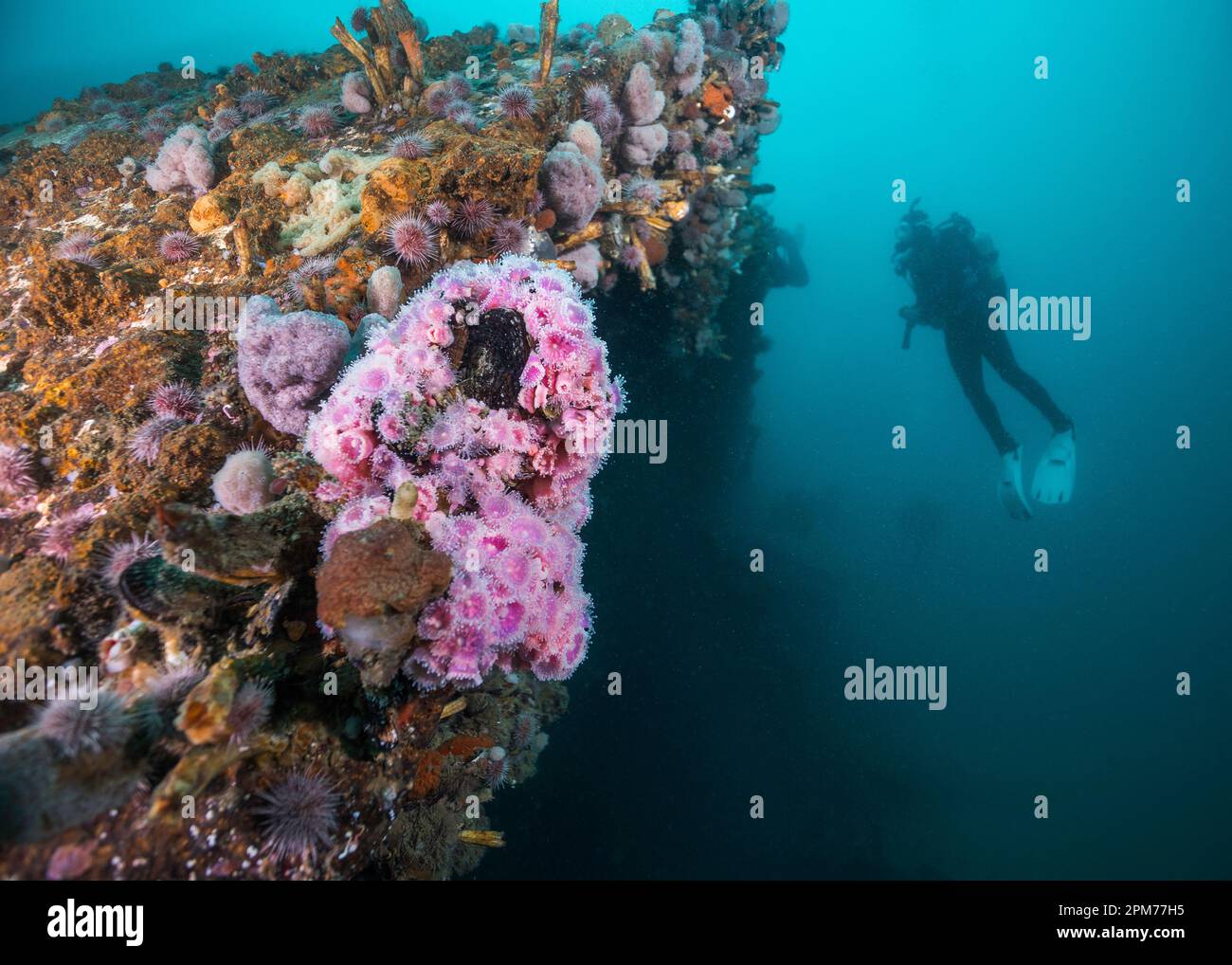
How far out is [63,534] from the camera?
10.8ft

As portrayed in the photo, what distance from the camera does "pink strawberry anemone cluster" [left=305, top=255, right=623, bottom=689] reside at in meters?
2.95

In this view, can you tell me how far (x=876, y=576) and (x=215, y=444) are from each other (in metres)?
27.3

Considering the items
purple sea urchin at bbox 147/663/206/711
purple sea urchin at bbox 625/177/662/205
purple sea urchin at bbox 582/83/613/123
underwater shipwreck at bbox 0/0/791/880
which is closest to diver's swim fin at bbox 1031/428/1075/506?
purple sea urchin at bbox 625/177/662/205

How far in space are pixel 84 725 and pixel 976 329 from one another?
22560 mm

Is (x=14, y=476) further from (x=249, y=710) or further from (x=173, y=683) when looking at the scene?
(x=249, y=710)

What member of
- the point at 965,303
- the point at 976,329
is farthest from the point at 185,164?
the point at 965,303

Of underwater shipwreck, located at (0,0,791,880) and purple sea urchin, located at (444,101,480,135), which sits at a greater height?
purple sea urchin, located at (444,101,480,135)

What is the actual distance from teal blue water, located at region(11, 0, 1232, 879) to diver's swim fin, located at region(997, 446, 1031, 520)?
6.31 metres

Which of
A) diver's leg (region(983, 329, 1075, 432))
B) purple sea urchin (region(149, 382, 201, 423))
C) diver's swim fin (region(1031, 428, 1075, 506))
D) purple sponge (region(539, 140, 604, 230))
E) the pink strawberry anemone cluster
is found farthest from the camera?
diver's leg (region(983, 329, 1075, 432))

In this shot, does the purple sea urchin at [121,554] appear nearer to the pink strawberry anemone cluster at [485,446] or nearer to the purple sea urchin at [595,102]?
the pink strawberry anemone cluster at [485,446]

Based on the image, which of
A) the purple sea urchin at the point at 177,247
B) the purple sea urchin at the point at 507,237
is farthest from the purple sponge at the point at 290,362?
the purple sea urchin at the point at 177,247

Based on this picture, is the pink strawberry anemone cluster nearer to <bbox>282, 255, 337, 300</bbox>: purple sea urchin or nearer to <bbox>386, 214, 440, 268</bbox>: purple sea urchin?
<bbox>386, 214, 440, 268</bbox>: purple sea urchin

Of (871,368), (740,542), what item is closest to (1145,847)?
(740,542)

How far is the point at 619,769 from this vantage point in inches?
479
